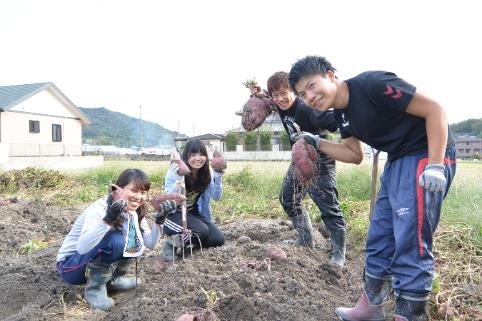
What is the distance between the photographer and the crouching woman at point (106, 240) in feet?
8.00

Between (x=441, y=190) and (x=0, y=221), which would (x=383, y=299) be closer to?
(x=441, y=190)

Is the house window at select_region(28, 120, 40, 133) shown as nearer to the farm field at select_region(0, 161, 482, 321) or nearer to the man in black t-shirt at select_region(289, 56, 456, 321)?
the farm field at select_region(0, 161, 482, 321)

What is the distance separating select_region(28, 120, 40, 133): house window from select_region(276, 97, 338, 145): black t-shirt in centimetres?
2060

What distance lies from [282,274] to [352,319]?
542 millimetres

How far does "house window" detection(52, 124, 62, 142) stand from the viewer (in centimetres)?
2197

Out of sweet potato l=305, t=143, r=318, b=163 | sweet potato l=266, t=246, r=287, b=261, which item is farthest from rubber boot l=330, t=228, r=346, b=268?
sweet potato l=305, t=143, r=318, b=163

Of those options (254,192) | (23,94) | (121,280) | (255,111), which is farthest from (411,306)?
(23,94)

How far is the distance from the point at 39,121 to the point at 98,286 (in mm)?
20950

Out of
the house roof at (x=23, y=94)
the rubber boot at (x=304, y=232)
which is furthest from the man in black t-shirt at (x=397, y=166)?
the house roof at (x=23, y=94)

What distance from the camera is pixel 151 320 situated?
1987 millimetres

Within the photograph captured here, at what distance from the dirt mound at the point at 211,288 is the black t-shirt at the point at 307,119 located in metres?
0.96

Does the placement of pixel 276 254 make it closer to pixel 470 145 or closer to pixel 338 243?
pixel 338 243

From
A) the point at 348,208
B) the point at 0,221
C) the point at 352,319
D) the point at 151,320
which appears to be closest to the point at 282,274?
the point at 352,319

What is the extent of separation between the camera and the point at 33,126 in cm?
2069
